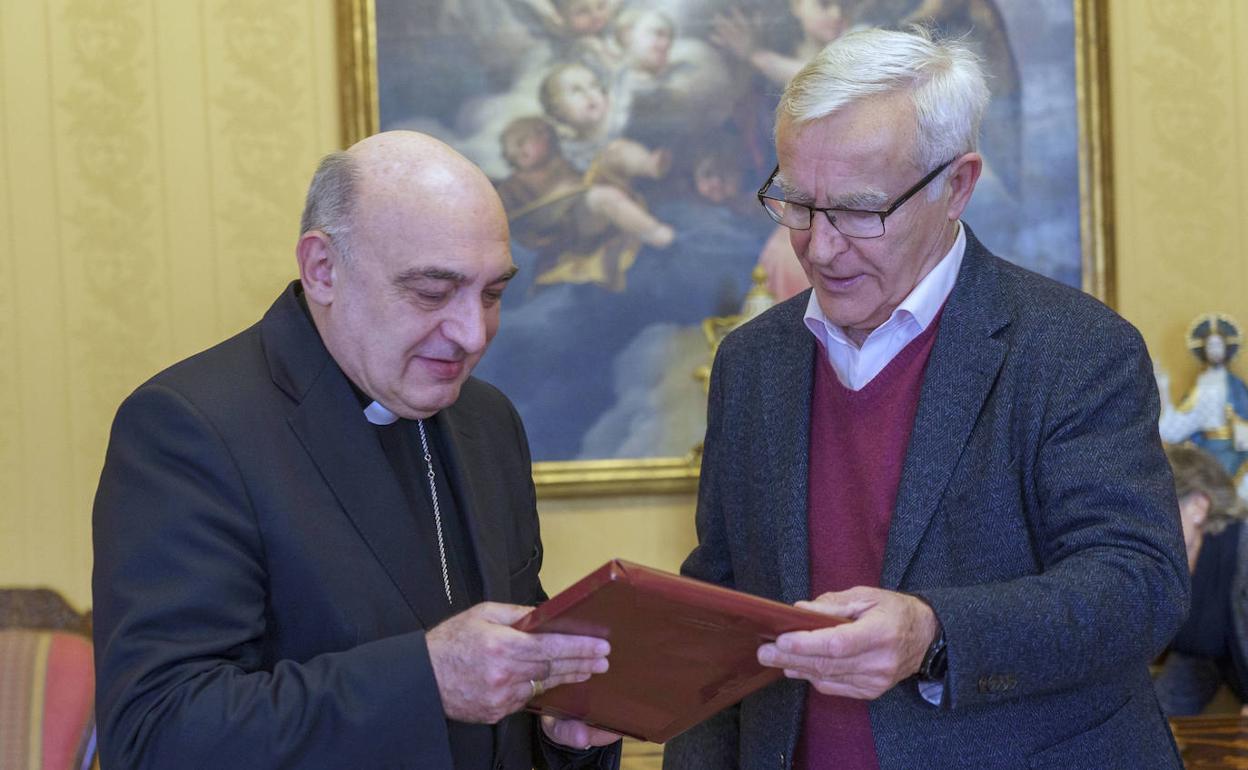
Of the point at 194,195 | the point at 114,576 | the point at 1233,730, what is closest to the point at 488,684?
the point at 114,576

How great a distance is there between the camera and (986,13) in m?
5.19

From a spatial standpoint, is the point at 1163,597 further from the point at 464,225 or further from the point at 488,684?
the point at 464,225

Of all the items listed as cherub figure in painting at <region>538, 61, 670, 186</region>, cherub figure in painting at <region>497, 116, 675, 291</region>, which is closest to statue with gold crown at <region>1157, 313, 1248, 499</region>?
cherub figure in painting at <region>497, 116, 675, 291</region>

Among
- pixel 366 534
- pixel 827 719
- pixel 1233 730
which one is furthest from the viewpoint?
pixel 1233 730

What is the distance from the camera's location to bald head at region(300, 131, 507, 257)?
2.03 m

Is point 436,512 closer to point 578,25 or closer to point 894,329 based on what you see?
point 894,329

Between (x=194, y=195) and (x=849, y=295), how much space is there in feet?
10.9

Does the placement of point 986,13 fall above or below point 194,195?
above

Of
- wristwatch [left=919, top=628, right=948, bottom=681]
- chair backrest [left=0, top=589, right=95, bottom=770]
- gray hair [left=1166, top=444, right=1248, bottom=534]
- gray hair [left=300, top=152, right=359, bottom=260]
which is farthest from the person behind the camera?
gray hair [left=1166, top=444, right=1248, bottom=534]

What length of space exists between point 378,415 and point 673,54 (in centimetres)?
312

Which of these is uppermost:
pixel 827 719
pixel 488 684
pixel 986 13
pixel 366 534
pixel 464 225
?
pixel 986 13

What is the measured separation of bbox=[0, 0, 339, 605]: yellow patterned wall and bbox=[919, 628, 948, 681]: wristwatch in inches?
138

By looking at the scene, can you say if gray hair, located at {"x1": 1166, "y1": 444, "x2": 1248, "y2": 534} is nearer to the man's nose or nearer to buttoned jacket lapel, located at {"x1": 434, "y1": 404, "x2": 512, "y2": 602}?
buttoned jacket lapel, located at {"x1": 434, "y1": 404, "x2": 512, "y2": 602}

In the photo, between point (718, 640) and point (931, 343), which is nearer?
point (718, 640)
